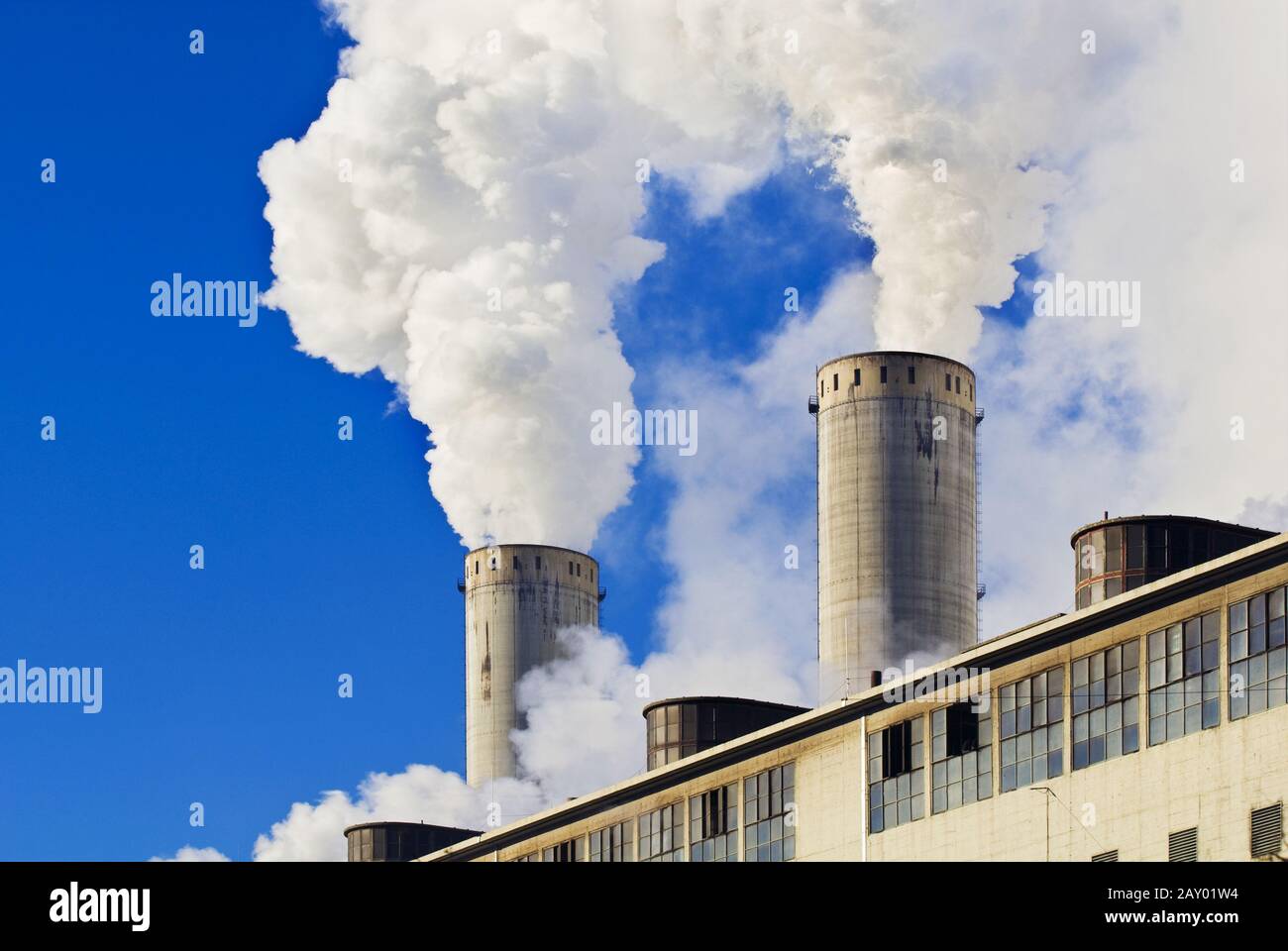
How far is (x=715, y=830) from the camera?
204ft

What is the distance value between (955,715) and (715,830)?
10767 millimetres

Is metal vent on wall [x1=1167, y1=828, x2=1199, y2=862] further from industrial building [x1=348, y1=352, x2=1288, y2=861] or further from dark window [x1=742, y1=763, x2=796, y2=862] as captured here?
dark window [x1=742, y1=763, x2=796, y2=862]

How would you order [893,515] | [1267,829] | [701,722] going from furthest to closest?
[893,515], [701,722], [1267,829]

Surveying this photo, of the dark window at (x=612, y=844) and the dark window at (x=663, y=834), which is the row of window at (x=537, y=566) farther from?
the dark window at (x=663, y=834)

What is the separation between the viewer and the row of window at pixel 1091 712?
45812 millimetres

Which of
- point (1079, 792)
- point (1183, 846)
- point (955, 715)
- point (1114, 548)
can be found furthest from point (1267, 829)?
point (1114, 548)

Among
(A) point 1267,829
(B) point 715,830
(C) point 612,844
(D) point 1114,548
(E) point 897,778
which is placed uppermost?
(D) point 1114,548

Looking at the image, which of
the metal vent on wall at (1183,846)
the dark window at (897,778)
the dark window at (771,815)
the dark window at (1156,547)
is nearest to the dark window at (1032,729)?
the dark window at (897,778)

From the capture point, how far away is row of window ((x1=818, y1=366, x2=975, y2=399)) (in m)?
90.9

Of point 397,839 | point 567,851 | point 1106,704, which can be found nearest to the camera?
point 1106,704

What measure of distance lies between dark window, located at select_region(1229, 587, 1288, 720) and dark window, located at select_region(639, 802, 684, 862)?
21281 millimetres

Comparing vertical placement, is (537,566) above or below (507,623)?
above

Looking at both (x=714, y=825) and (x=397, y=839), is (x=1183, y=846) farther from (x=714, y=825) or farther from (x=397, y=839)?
(x=397, y=839)
